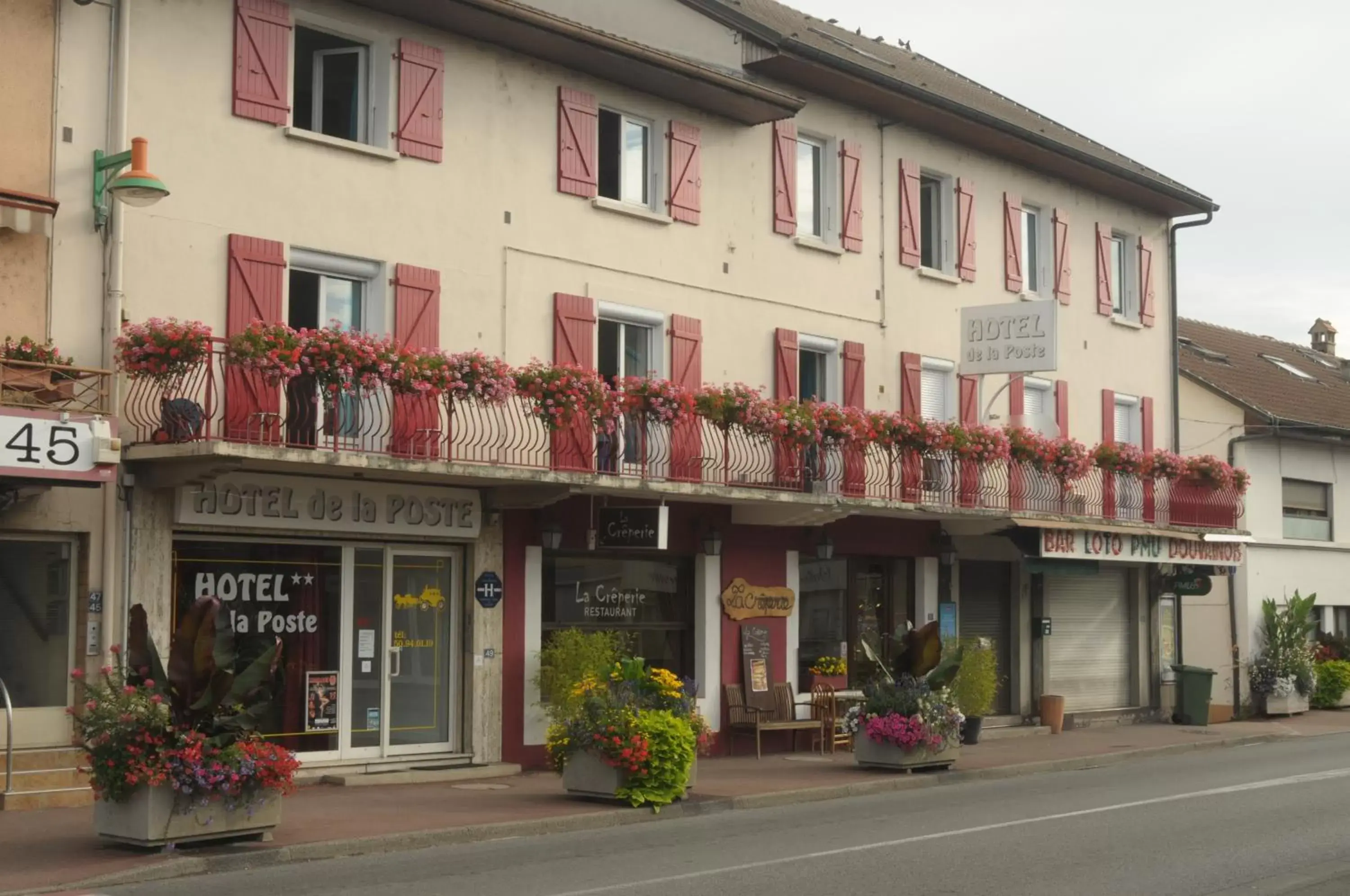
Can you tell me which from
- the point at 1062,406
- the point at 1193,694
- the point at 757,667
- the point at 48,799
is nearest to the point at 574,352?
the point at 757,667

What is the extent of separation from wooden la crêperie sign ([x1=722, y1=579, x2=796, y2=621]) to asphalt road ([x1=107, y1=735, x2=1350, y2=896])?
4772 millimetres

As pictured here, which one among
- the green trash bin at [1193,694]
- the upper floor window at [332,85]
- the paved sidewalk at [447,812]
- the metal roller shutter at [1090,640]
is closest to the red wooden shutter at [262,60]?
the upper floor window at [332,85]

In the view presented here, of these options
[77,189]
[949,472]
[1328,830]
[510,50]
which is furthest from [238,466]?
[949,472]

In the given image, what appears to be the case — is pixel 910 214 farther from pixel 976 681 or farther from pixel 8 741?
pixel 8 741

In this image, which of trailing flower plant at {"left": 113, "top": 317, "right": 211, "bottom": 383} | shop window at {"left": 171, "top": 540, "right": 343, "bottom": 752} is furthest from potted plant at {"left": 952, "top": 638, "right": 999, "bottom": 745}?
trailing flower plant at {"left": 113, "top": 317, "right": 211, "bottom": 383}

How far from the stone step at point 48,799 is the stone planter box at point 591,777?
4101mm

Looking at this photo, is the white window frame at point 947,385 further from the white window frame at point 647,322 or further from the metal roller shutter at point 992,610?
the white window frame at point 647,322

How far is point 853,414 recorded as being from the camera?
21469 millimetres

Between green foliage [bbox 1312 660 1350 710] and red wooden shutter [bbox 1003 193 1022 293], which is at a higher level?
red wooden shutter [bbox 1003 193 1022 293]

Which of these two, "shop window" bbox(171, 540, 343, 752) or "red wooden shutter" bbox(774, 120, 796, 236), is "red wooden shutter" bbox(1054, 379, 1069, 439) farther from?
"shop window" bbox(171, 540, 343, 752)

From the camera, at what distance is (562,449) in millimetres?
18359

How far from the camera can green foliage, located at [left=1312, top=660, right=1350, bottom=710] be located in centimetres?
3177

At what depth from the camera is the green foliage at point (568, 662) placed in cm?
1844

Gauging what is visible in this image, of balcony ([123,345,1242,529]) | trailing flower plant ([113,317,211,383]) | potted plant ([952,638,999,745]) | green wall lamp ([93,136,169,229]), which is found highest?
green wall lamp ([93,136,169,229])
